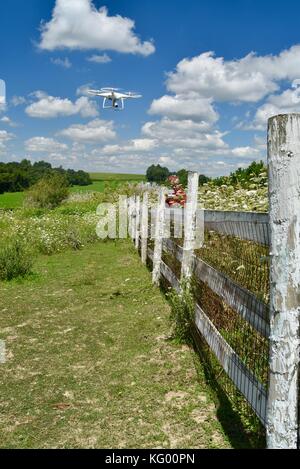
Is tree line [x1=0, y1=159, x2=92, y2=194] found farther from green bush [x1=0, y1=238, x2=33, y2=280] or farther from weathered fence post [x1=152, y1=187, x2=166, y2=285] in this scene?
weathered fence post [x1=152, y1=187, x2=166, y2=285]

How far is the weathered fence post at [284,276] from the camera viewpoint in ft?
7.70

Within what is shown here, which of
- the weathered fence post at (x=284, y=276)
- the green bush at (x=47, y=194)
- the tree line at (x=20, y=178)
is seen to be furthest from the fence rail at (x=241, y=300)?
the tree line at (x=20, y=178)

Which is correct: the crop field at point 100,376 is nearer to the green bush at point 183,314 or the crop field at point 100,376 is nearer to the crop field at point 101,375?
the crop field at point 101,375

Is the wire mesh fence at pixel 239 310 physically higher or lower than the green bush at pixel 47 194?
lower

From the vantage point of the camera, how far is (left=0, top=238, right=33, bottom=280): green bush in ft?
30.3

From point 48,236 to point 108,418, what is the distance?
10.7m

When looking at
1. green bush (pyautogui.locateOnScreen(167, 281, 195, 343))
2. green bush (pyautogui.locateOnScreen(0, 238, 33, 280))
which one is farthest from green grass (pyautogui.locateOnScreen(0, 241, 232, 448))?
green bush (pyautogui.locateOnScreen(0, 238, 33, 280))

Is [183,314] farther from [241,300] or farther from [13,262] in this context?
[13,262]

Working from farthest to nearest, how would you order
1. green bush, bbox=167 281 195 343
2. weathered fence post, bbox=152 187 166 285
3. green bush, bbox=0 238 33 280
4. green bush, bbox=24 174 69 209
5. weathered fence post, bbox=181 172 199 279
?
1. green bush, bbox=24 174 69 209
2. green bush, bbox=0 238 33 280
3. weathered fence post, bbox=152 187 166 285
4. weathered fence post, bbox=181 172 199 279
5. green bush, bbox=167 281 195 343

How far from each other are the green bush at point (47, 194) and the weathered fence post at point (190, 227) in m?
33.4

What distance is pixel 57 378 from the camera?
4477 mm

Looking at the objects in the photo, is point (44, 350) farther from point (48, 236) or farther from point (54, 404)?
point (48, 236)

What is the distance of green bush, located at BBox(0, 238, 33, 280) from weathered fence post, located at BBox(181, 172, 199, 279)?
4.90 metres
